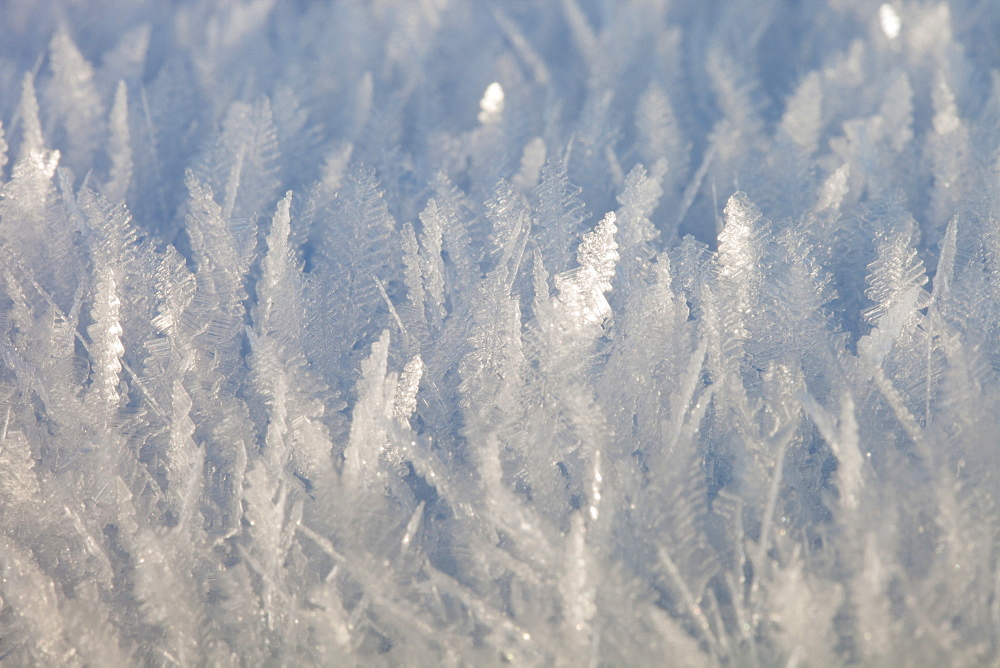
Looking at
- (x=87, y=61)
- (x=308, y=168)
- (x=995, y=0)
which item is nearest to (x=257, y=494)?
(x=308, y=168)

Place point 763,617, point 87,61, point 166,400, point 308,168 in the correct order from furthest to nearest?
point 87,61 → point 308,168 → point 166,400 → point 763,617

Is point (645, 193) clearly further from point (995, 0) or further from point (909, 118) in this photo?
point (995, 0)

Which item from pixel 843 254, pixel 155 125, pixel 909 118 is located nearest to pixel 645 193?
pixel 843 254

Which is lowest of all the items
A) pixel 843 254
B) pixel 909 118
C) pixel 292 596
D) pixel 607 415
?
pixel 292 596

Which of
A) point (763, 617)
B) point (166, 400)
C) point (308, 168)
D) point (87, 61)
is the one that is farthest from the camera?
point (87, 61)

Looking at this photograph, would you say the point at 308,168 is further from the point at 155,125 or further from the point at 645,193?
the point at 645,193

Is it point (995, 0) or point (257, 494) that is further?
point (995, 0)

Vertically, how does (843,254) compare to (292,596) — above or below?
above
